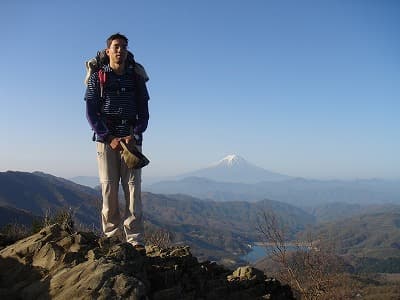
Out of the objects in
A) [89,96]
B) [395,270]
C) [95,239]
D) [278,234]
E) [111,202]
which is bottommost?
[395,270]

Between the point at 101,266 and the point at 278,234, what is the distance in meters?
7.40

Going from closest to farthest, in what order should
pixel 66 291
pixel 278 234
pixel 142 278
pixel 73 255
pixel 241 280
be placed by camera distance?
pixel 66 291 < pixel 142 278 < pixel 73 255 < pixel 241 280 < pixel 278 234

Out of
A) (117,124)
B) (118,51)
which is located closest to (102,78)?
(118,51)

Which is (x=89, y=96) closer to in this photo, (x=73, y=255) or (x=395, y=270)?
(x=73, y=255)

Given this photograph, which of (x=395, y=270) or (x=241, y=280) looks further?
(x=395, y=270)

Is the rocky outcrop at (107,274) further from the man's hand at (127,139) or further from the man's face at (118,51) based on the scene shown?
the man's face at (118,51)

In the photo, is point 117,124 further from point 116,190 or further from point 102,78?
point 116,190

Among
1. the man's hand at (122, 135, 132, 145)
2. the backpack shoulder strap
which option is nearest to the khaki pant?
the man's hand at (122, 135, 132, 145)

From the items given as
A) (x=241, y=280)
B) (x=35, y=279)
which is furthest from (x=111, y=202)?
(x=241, y=280)

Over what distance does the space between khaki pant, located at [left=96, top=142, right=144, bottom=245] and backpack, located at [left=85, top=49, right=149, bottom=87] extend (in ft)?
3.26

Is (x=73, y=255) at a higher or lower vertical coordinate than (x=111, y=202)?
lower

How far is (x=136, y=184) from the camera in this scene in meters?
5.93

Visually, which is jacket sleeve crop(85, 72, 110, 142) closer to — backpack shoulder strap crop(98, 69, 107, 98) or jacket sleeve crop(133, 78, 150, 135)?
backpack shoulder strap crop(98, 69, 107, 98)

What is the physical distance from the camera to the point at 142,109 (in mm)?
6066
